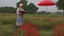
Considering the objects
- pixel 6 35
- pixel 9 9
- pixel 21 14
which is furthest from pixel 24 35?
pixel 9 9

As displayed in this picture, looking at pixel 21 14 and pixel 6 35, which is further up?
pixel 21 14

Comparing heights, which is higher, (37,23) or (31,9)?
(37,23)

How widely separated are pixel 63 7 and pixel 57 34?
32.2m

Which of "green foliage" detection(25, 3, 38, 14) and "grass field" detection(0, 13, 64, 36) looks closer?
"grass field" detection(0, 13, 64, 36)

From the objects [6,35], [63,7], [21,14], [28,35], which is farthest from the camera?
[63,7]

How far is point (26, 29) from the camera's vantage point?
667cm

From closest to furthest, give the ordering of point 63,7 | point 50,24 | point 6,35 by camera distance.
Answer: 1. point 6,35
2. point 50,24
3. point 63,7

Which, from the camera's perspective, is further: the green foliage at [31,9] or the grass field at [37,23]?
the green foliage at [31,9]

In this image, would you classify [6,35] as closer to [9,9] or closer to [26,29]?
[26,29]

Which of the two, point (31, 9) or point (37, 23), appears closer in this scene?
point (37, 23)

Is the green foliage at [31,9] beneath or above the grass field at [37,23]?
beneath

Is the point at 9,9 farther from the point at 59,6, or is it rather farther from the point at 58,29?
the point at 58,29

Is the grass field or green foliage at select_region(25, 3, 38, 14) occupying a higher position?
the grass field

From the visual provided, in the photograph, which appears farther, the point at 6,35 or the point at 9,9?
the point at 9,9
